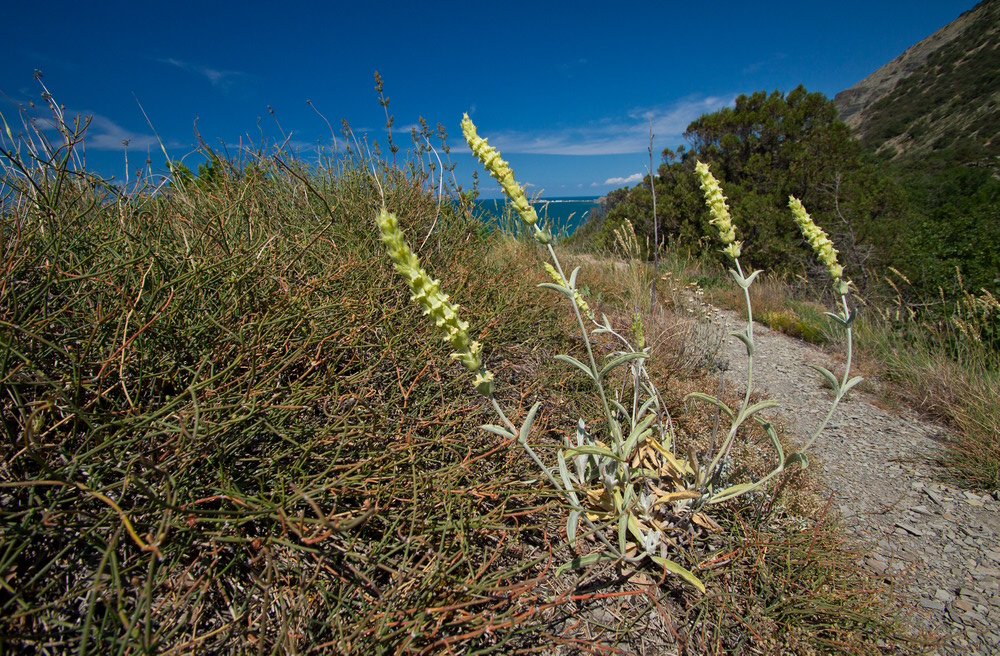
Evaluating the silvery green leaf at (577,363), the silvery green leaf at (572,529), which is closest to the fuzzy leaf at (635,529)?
the silvery green leaf at (572,529)

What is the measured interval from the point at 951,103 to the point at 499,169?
46.1 m

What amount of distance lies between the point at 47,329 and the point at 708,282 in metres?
7.55

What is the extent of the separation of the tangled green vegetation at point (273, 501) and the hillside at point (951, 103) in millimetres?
30770

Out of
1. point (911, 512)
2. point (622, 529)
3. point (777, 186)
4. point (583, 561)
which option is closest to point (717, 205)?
point (622, 529)

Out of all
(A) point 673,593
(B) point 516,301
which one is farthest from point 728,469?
(B) point 516,301

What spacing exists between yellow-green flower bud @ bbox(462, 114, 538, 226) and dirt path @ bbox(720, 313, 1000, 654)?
189cm

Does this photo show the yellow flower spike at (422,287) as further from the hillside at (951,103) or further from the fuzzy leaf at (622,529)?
the hillside at (951,103)

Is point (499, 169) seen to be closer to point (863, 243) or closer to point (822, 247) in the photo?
point (822, 247)

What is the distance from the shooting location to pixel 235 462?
4.02 ft

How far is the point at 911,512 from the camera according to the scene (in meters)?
2.03

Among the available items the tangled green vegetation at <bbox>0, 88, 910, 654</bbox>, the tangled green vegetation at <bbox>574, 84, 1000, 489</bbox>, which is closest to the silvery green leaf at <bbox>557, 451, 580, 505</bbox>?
the tangled green vegetation at <bbox>0, 88, 910, 654</bbox>

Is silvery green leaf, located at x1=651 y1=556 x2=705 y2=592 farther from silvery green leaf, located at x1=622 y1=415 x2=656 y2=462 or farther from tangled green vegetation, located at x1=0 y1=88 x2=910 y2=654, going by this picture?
silvery green leaf, located at x1=622 y1=415 x2=656 y2=462

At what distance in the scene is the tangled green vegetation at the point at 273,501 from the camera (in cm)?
96

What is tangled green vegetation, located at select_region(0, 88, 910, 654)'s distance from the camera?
96 centimetres
